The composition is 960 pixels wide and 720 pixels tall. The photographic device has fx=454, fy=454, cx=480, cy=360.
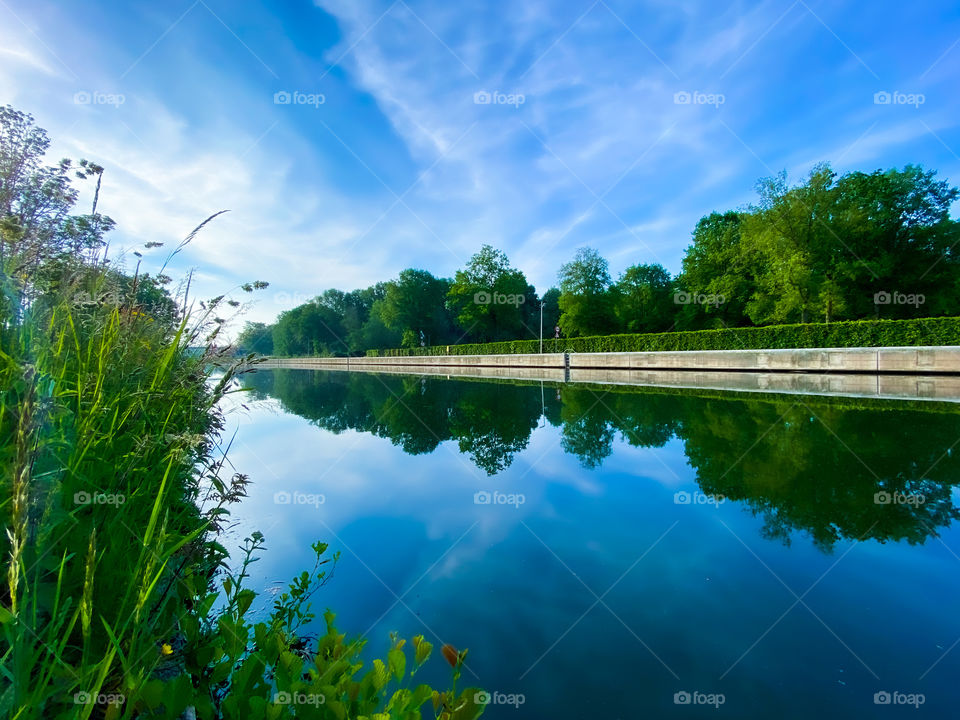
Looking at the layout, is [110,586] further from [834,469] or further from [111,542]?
[834,469]

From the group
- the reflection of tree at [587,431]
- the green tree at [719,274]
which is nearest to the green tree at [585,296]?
the green tree at [719,274]

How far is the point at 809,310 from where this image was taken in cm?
2823

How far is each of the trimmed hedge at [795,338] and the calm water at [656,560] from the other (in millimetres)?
12436

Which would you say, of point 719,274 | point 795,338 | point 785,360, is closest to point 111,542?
point 785,360

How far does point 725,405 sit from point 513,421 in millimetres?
4302

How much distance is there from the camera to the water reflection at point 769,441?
3457 mm

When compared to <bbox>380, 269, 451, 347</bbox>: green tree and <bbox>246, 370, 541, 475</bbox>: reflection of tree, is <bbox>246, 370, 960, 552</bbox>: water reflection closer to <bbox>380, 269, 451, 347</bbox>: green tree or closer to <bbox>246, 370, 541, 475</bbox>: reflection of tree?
<bbox>246, 370, 541, 475</bbox>: reflection of tree

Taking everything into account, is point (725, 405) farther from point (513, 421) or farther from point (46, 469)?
point (46, 469)

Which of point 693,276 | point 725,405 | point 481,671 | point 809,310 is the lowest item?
point 481,671

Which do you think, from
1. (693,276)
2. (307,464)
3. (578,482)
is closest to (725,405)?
(578,482)

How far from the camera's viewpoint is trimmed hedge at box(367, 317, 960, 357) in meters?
14.9

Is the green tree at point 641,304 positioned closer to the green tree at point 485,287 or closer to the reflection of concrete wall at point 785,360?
the green tree at point 485,287

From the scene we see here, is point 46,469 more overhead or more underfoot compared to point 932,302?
more underfoot

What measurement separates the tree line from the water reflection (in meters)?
17.5
